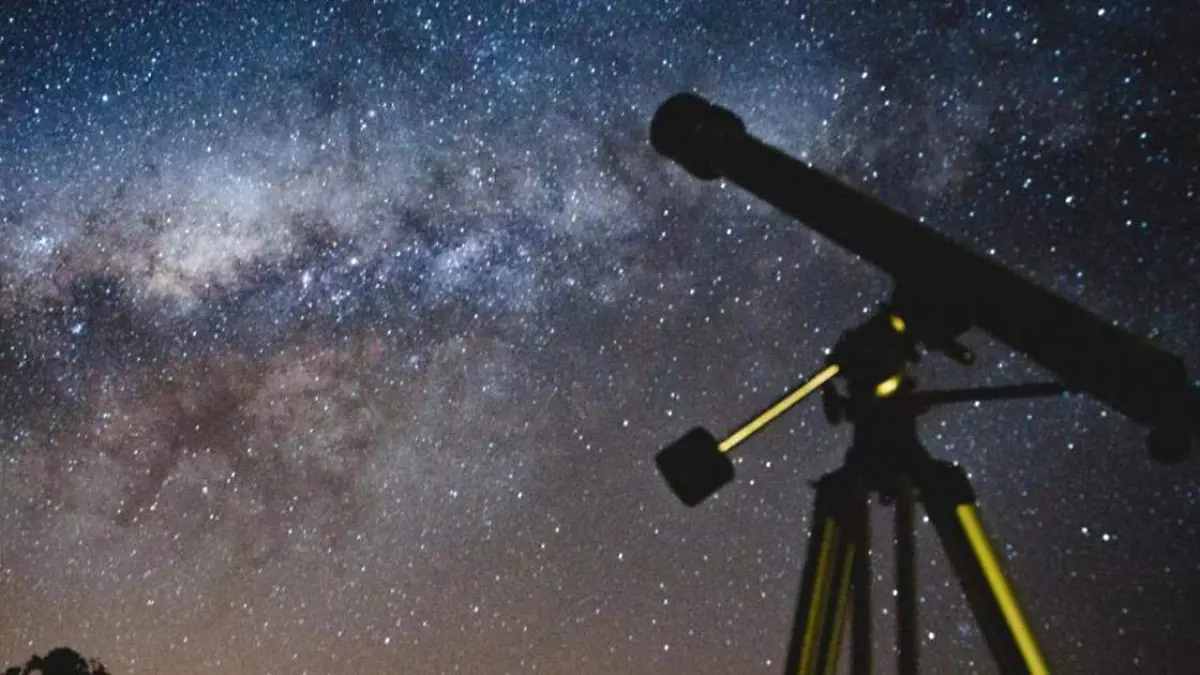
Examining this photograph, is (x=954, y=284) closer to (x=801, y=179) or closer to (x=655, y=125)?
(x=801, y=179)

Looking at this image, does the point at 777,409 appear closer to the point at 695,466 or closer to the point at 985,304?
the point at 695,466

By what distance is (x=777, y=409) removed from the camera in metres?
1.85

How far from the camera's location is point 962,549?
5.44 feet

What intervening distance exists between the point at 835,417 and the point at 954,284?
1.12ft

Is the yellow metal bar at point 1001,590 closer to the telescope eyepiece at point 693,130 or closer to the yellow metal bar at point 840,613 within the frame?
the yellow metal bar at point 840,613

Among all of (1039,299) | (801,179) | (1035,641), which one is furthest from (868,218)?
(1035,641)

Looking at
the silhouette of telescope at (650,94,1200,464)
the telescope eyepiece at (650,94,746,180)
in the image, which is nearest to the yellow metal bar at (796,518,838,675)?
the silhouette of telescope at (650,94,1200,464)

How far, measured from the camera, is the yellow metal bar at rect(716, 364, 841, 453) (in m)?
1.85

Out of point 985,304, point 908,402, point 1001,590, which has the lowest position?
point 1001,590

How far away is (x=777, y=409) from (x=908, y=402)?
259 mm

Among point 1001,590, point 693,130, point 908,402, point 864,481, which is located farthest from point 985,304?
point 693,130

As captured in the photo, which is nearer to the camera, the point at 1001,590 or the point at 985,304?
the point at 1001,590

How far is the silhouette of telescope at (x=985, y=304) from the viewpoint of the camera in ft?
5.59

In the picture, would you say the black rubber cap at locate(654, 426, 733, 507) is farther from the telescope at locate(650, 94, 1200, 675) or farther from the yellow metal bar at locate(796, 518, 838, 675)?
the yellow metal bar at locate(796, 518, 838, 675)
